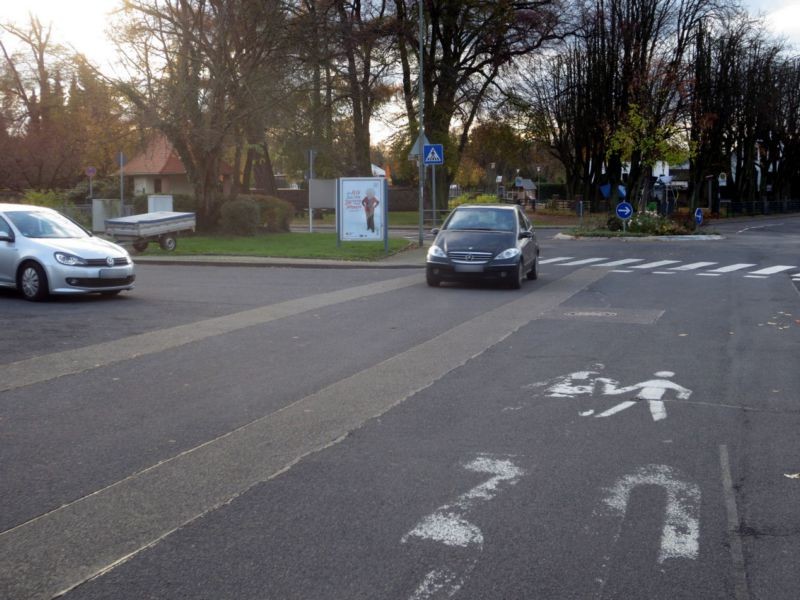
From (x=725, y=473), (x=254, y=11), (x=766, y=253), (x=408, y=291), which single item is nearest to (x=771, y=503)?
(x=725, y=473)

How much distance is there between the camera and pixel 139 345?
36.3 ft

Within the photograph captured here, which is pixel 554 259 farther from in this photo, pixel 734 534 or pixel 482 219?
pixel 734 534

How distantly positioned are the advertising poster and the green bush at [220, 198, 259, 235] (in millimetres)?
6806

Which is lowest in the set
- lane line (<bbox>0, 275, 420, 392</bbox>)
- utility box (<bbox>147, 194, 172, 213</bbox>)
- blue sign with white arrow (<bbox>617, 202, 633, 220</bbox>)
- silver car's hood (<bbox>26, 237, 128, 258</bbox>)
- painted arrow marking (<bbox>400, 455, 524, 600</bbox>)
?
painted arrow marking (<bbox>400, 455, 524, 600</bbox>)

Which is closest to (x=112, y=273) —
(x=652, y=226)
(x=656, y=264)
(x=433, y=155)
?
(x=433, y=155)

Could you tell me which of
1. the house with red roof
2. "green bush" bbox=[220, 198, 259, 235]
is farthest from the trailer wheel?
the house with red roof

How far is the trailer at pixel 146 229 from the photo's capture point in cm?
2638

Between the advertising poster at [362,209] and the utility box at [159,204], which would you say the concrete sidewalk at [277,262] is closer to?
the advertising poster at [362,209]

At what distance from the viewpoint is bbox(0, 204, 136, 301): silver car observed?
15039mm

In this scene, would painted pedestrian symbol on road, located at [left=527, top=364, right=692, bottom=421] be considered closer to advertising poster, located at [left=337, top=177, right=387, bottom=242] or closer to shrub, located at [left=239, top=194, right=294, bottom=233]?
advertising poster, located at [left=337, top=177, right=387, bottom=242]

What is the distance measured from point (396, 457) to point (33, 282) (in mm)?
10498

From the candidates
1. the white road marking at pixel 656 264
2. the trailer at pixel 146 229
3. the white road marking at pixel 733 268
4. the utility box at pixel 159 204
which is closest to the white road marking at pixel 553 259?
the white road marking at pixel 656 264

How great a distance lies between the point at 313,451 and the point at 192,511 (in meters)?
1.44

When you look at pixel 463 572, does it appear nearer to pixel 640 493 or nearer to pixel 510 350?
pixel 640 493
